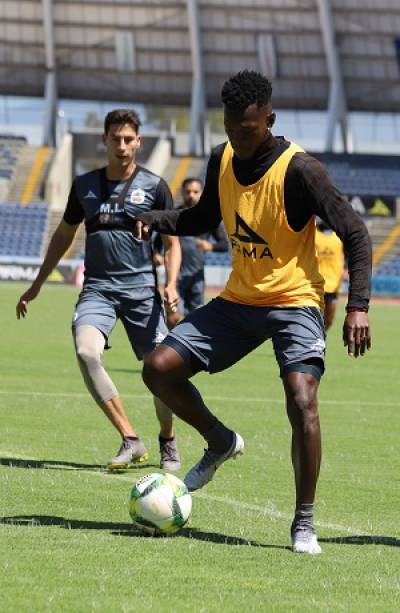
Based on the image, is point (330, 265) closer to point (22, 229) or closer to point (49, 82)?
point (22, 229)

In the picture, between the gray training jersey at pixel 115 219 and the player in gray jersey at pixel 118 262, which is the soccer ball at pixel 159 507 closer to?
the player in gray jersey at pixel 118 262

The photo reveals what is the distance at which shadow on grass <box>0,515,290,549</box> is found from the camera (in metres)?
6.88

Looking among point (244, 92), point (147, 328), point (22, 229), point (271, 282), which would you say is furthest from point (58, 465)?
point (22, 229)

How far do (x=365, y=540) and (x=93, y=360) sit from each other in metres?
2.93

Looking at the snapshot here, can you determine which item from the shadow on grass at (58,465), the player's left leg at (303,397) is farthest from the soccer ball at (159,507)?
the shadow on grass at (58,465)

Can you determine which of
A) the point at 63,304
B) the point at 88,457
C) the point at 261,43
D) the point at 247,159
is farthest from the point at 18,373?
the point at 261,43

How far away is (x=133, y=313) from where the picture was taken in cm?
980

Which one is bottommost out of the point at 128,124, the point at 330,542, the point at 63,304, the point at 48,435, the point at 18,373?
the point at 63,304

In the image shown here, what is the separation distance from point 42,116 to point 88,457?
55.7 m

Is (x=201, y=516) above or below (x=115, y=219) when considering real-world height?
below

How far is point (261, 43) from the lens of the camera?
62.0 m

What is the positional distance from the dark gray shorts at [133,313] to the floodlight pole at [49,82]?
5272 cm

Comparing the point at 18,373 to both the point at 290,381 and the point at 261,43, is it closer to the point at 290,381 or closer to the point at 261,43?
the point at 290,381

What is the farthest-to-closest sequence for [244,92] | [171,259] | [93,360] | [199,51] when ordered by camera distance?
[199,51] < [171,259] < [93,360] < [244,92]
